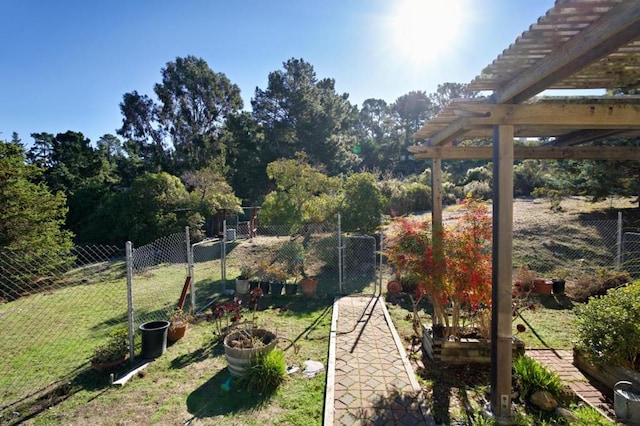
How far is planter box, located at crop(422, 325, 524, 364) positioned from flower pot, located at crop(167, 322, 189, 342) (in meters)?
4.02

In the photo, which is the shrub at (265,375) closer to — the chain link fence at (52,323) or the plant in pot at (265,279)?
the chain link fence at (52,323)

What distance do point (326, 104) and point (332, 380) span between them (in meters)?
25.1

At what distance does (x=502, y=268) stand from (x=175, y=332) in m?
4.97

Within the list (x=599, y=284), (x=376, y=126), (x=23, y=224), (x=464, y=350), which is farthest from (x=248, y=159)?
(x=376, y=126)

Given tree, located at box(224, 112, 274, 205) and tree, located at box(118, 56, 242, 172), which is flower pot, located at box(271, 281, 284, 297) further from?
tree, located at box(118, 56, 242, 172)

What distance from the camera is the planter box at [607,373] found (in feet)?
11.8

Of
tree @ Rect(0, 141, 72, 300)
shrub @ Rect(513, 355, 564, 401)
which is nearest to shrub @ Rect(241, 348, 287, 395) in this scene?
shrub @ Rect(513, 355, 564, 401)

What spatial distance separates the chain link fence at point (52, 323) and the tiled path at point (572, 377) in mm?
6291

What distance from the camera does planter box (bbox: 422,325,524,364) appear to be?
4.45 meters

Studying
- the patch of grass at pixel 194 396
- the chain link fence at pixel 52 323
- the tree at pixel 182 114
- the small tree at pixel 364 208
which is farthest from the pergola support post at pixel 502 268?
the tree at pixel 182 114

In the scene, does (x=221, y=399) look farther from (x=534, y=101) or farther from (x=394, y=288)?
(x=394, y=288)

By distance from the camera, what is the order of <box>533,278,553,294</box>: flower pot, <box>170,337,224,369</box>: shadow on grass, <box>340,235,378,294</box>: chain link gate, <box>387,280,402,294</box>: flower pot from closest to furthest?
1. <box>170,337,224,369</box>: shadow on grass
2. <box>533,278,553,294</box>: flower pot
3. <box>387,280,402,294</box>: flower pot
4. <box>340,235,378,294</box>: chain link gate


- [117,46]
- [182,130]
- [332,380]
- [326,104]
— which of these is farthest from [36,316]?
[182,130]

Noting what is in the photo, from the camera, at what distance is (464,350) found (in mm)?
4477
